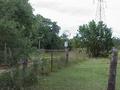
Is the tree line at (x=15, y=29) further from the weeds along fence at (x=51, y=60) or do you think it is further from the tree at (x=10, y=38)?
the weeds along fence at (x=51, y=60)

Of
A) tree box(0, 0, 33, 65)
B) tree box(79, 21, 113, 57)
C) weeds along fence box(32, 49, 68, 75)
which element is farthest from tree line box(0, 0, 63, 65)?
tree box(79, 21, 113, 57)

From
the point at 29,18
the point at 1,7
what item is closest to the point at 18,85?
the point at 1,7

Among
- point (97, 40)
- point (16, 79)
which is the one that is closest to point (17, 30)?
point (16, 79)

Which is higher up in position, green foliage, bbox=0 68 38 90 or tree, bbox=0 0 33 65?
tree, bbox=0 0 33 65

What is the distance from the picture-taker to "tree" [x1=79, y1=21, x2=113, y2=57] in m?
63.0

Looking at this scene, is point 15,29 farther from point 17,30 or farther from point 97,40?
point 97,40

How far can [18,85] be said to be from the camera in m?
12.1

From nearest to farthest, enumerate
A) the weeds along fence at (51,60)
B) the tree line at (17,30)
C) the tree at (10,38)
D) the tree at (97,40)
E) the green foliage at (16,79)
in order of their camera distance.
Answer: the green foliage at (16,79) < the tree at (10,38) < the tree line at (17,30) < the weeds along fence at (51,60) < the tree at (97,40)

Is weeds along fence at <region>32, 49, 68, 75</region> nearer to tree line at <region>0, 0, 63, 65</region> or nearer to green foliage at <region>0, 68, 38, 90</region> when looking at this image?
tree line at <region>0, 0, 63, 65</region>

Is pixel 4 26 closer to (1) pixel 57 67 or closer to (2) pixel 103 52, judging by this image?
(1) pixel 57 67

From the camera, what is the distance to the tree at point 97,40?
207ft

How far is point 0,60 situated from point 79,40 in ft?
174

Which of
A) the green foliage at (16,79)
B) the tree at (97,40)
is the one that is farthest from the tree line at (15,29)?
the tree at (97,40)

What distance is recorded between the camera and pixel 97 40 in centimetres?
6344
